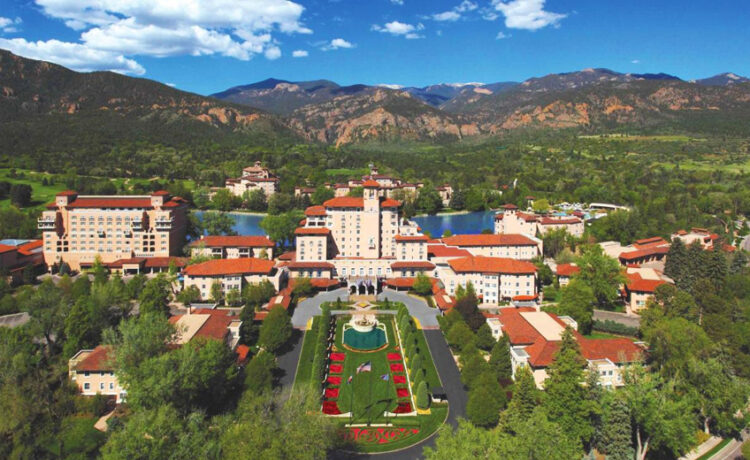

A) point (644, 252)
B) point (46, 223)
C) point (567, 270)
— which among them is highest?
point (46, 223)

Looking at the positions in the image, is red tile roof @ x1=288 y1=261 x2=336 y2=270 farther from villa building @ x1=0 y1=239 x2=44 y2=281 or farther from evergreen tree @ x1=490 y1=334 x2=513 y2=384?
villa building @ x1=0 y1=239 x2=44 y2=281

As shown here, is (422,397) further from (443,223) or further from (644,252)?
(443,223)

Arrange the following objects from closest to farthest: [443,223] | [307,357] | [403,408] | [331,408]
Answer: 1. [331,408]
2. [403,408]
3. [307,357]
4. [443,223]

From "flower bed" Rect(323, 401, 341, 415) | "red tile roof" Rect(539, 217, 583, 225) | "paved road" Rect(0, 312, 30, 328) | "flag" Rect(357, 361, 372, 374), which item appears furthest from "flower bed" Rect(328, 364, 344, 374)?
"red tile roof" Rect(539, 217, 583, 225)

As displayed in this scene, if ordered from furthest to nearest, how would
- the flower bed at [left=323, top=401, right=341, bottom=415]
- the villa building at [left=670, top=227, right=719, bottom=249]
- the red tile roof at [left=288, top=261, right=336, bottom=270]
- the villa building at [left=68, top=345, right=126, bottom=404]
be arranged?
the villa building at [left=670, top=227, right=719, bottom=249] < the red tile roof at [left=288, top=261, right=336, bottom=270] < the villa building at [left=68, top=345, right=126, bottom=404] < the flower bed at [left=323, top=401, right=341, bottom=415]

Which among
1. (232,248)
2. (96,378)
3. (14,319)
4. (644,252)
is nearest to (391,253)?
(232,248)

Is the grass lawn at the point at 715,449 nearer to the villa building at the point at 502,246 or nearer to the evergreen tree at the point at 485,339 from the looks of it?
the evergreen tree at the point at 485,339
